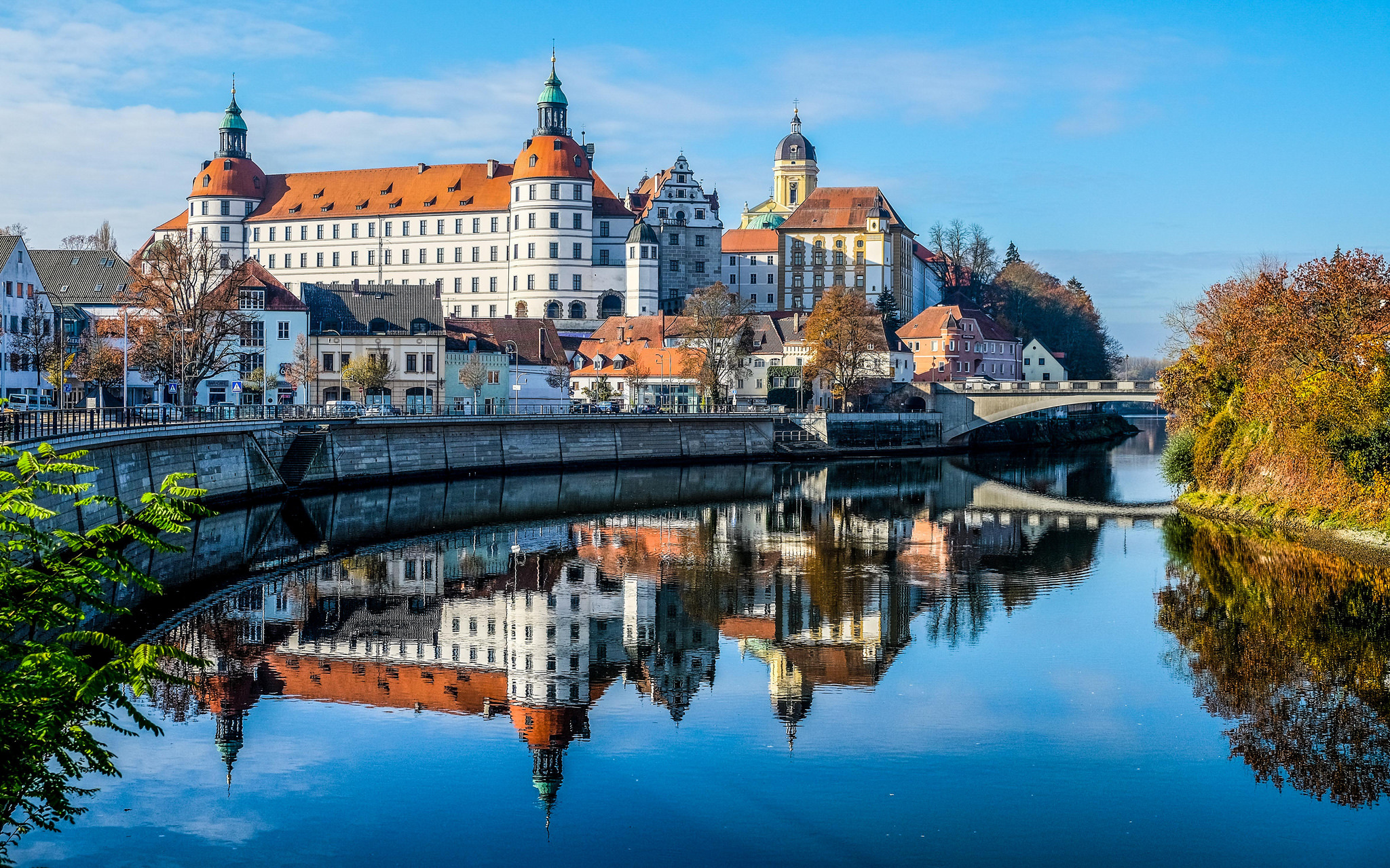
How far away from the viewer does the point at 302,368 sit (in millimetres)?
68062

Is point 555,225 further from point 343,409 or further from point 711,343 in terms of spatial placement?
point 343,409

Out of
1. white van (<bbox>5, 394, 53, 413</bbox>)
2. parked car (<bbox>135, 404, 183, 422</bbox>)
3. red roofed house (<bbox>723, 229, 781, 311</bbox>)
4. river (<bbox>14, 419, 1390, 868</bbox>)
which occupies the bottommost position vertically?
river (<bbox>14, 419, 1390, 868</bbox>)

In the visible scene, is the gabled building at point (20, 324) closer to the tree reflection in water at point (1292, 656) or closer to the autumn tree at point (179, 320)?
the autumn tree at point (179, 320)

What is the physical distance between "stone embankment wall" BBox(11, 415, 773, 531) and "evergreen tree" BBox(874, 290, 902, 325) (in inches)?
1455

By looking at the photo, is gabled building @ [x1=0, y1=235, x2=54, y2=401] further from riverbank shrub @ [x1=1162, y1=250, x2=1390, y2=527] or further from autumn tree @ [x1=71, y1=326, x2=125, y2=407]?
riverbank shrub @ [x1=1162, y1=250, x2=1390, y2=527]

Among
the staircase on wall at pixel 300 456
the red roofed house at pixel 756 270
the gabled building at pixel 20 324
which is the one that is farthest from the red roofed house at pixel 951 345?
the gabled building at pixel 20 324

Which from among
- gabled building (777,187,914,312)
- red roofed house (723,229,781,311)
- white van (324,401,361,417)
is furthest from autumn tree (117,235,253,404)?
gabled building (777,187,914,312)

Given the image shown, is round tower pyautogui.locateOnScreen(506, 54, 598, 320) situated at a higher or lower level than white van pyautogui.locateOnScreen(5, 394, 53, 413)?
higher

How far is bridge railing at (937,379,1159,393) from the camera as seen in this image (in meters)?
74.5

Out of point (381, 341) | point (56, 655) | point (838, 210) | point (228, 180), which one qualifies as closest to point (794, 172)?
point (838, 210)

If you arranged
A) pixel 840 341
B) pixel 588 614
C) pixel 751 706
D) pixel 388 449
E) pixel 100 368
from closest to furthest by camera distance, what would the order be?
1. pixel 751 706
2. pixel 588 614
3. pixel 388 449
4. pixel 100 368
5. pixel 840 341

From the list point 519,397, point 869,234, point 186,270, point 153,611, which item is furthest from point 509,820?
point 869,234

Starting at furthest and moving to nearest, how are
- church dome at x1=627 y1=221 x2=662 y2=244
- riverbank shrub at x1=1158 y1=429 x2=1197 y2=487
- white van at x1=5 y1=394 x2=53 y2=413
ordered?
church dome at x1=627 y1=221 x2=662 y2=244, white van at x1=5 y1=394 x2=53 y2=413, riverbank shrub at x1=1158 y1=429 x2=1197 y2=487

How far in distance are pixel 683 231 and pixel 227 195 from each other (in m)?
39.9
